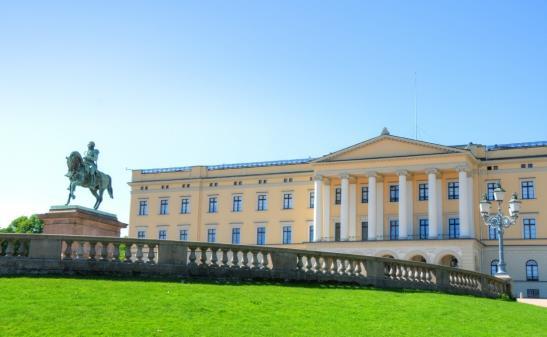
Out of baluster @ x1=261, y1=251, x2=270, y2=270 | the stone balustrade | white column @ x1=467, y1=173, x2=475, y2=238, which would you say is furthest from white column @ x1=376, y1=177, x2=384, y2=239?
baluster @ x1=261, y1=251, x2=270, y2=270

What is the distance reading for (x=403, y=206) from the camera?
224 ft

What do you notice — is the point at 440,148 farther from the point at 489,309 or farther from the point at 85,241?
the point at 85,241

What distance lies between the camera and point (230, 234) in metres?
79.5

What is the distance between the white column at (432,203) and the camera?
218ft

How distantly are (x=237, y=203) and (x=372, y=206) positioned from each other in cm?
1665

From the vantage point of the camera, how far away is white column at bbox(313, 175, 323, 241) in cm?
7119

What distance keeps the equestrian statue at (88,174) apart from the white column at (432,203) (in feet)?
142

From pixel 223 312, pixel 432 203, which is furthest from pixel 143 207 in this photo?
pixel 223 312

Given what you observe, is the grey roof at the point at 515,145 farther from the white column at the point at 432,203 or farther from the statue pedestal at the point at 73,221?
the statue pedestal at the point at 73,221

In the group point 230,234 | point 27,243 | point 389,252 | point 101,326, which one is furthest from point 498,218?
point 230,234

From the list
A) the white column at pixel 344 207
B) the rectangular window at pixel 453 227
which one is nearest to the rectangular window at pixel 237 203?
the white column at pixel 344 207

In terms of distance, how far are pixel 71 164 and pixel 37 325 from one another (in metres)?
16.3

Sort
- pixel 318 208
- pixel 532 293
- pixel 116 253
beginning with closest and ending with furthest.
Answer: pixel 116 253, pixel 532 293, pixel 318 208

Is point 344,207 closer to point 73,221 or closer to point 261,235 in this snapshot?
point 261,235
